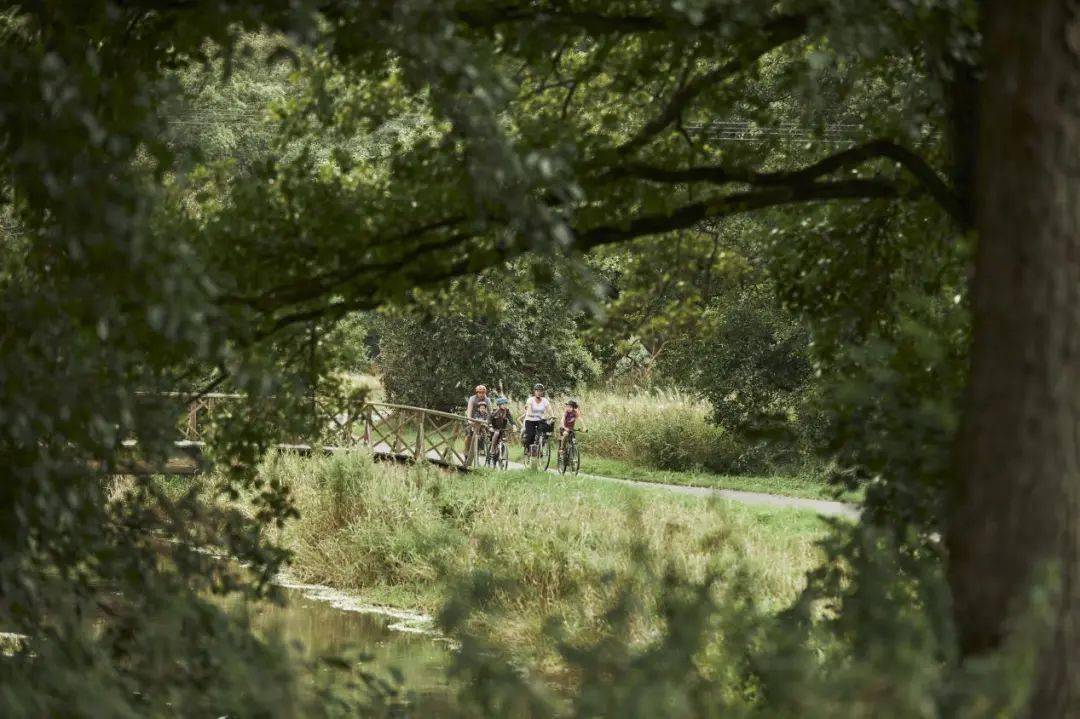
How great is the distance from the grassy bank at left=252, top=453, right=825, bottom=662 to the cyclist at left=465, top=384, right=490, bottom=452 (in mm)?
1827

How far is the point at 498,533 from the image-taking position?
58.2 ft

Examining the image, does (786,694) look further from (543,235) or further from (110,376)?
(110,376)

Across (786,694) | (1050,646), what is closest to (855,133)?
(1050,646)

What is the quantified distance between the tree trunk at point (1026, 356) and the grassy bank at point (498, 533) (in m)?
8.60

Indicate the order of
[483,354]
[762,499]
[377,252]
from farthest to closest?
[483,354] < [762,499] < [377,252]

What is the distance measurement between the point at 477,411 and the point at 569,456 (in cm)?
187

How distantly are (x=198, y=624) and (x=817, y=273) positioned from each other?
14.4ft

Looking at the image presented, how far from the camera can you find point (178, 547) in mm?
5965

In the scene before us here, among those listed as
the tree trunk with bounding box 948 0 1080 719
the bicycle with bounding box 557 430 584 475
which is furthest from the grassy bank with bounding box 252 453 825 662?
the tree trunk with bounding box 948 0 1080 719

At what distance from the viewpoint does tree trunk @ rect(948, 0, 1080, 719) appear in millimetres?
4445

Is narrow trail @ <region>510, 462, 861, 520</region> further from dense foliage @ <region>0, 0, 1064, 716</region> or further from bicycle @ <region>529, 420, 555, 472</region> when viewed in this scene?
dense foliage @ <region>0, 0, 1064, 716</region>

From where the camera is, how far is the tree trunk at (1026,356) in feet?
14.6

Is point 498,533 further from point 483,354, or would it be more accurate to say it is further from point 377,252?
point 483,354

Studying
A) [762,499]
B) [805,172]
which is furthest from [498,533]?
[805,172]
